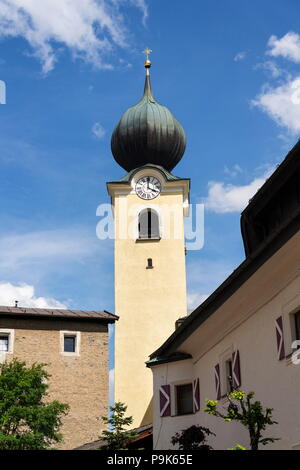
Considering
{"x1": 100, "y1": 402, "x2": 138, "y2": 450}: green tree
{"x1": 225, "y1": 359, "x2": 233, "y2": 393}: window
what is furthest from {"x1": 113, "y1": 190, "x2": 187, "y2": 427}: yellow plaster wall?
{"x1": 225, "y1": 359, "x2": 233, "y2": 393}: window

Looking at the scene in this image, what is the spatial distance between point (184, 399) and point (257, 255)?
9.04 m

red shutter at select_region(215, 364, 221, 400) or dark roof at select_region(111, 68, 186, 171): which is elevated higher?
dark roof at select_region(111, 68, 186, 171)

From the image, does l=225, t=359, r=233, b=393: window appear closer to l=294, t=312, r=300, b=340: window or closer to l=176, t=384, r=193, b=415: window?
l=176, t=384, r=193, b=415: window

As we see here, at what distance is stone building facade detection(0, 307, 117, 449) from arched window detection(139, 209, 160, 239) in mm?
10047

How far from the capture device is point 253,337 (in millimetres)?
18484

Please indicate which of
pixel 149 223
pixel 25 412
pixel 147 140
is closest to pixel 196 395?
pixel 25 412

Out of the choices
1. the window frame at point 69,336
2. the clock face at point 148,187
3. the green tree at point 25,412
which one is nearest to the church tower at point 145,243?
the clock face at point 148,187

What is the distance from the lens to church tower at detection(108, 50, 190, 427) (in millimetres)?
43438

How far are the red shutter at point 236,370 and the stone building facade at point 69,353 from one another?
699 inches

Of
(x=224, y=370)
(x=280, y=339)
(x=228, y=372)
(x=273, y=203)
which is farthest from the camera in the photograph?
(x=224, y=370)

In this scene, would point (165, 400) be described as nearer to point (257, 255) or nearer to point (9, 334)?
point (257, 255)
